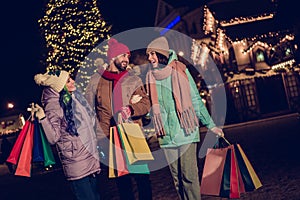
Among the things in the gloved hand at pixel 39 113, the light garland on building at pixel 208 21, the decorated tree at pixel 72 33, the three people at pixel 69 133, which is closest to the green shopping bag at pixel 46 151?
the three people at pixel 69 133

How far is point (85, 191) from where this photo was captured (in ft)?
12.0

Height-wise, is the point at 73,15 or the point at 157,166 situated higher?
the point at 73,15

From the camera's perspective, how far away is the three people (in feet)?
11.7

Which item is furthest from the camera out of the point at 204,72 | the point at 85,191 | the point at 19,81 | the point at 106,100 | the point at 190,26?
the point at 19,81

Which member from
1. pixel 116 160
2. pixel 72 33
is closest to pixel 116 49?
pixel 116 160

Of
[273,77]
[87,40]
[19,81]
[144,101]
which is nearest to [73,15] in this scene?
[87,40]

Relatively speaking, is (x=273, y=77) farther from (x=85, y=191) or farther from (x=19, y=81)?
(x=19, y=81)

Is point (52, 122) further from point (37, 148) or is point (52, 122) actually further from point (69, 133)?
point (37, 148)

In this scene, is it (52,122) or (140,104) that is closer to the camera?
(52,122)

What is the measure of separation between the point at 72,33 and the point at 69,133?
15.1m

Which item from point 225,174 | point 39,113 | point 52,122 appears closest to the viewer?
point 39,113

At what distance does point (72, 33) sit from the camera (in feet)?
58.4

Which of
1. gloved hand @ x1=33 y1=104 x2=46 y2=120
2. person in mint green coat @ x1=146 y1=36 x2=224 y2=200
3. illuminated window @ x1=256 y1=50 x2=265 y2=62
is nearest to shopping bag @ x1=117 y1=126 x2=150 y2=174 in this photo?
person in mint green coat @ x1=146 y1=36 x2=224 y2=200

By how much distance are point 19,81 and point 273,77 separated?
27.3m
